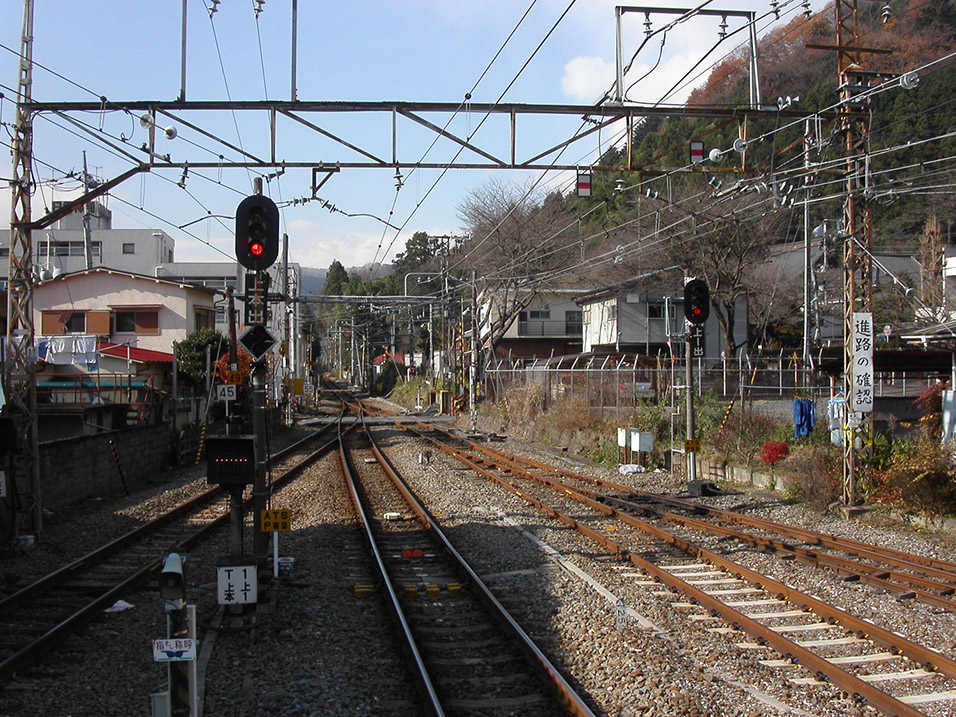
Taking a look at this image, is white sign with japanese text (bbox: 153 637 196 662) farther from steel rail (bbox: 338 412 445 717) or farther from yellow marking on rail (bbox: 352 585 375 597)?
yellow marking on rail (bbox: 352 585 375 597)

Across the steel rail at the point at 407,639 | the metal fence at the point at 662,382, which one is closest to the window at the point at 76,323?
the metal fence at the point at 662,382

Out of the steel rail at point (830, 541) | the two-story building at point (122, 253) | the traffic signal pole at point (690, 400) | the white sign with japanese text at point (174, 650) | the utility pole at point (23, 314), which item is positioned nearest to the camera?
the white sign with japanese text at point (174, 650)

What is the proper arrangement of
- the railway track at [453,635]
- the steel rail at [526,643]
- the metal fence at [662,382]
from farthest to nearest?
1. the metal fence at [662,382]
2. the railway track at [453,635]
3. the steel rail at [526,643]

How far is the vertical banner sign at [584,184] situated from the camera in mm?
12305

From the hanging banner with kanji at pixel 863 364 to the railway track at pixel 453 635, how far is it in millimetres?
6802

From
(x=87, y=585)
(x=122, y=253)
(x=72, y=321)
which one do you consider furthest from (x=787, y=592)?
(x=122, y=253)

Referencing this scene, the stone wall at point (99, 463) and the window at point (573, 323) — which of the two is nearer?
the stone wall at point (99, 463)

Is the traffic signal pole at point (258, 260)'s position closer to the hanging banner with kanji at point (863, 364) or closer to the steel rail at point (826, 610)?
the steel rail at point (826, 610)

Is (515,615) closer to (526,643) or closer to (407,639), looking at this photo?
(526,643)

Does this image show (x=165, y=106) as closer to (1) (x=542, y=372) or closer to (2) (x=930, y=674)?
(2) (x=930, y=674)

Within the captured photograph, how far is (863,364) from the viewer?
42.7 ft

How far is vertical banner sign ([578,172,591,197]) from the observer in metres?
12.3

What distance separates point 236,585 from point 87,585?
2860 millimetres

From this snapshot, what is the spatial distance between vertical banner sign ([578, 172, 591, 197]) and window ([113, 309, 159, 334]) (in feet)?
82.2
